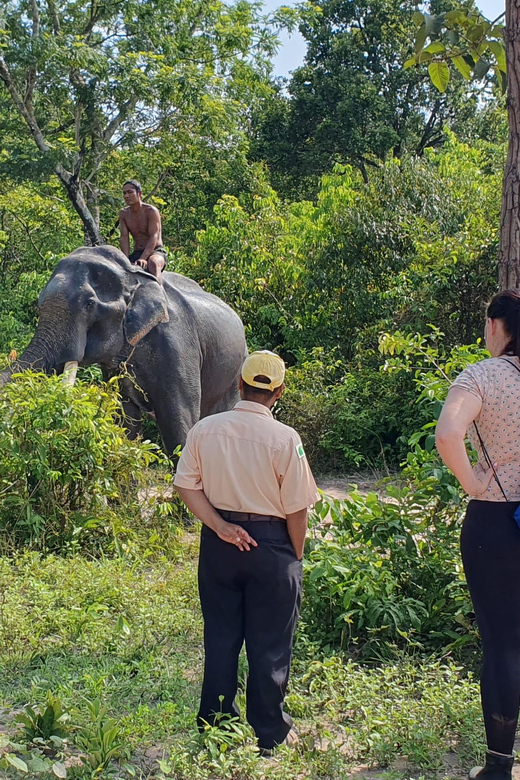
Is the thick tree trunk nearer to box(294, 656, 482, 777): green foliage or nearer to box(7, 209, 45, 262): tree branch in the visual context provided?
box(294, 656, 482, 777): green foliage

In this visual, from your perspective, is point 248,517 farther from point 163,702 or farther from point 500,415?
point 163,702

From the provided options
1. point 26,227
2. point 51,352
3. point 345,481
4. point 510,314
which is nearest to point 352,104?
point 26,227

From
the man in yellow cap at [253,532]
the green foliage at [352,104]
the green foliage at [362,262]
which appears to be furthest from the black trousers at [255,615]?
the green foliage at [352,104]

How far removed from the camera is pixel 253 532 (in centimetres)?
305

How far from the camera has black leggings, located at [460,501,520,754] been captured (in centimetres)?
288

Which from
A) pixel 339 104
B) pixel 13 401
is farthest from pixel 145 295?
pixel 339 104

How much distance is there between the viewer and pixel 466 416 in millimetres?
2824

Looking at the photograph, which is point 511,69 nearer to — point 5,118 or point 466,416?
point 466,416

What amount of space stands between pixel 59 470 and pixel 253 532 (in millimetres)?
3237

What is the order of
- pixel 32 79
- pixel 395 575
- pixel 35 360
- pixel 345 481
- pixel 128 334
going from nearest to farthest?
pixel 395 575
pixel 35 360
pixel 128 334
pixel 345 481
pixel 32 79

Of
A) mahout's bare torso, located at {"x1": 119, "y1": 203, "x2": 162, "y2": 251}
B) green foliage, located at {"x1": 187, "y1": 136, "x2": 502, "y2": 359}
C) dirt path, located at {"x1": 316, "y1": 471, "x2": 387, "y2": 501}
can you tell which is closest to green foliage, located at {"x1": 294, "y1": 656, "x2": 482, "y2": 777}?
dirt path, located at {"x1": 316, "y1": 471, "x2": 387, "y2": 501}

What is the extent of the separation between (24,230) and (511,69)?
45.6 feet

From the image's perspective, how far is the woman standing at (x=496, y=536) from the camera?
2.88 metres

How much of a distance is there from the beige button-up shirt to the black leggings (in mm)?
589
